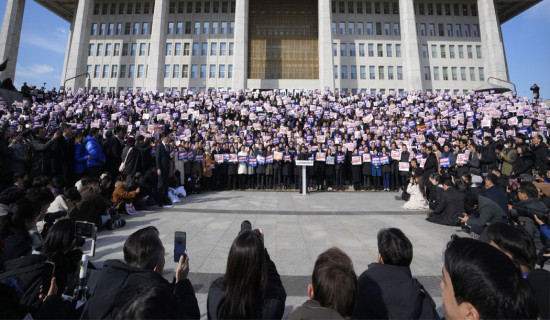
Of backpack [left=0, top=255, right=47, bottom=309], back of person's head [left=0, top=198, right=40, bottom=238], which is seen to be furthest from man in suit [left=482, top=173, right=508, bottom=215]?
back of person's head [left=0, top=198, right=40, bottom=238]

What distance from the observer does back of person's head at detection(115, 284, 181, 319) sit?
4.03 ft

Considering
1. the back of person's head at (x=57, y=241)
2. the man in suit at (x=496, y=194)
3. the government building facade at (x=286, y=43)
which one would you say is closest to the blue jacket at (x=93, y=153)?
the back of person's head at (x=57, y=241)

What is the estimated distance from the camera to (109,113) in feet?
63.2

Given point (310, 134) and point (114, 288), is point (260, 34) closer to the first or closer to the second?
point (310, 134)

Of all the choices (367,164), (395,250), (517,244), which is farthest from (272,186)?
(517,244)

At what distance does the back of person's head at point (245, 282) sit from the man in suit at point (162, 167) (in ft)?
25.2

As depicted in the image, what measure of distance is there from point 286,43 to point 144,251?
4721cm

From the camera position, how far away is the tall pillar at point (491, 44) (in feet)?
129

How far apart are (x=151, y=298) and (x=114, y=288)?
80cm

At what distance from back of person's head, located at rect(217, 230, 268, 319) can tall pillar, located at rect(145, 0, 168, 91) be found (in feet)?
133

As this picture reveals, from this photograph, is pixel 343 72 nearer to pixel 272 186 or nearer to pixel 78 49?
pixel 272 186

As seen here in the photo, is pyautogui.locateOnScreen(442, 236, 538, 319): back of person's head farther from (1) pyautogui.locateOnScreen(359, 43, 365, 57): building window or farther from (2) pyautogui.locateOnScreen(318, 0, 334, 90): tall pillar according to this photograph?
(1) pyautogui.locateOnScreen(359, 43, 365, 57): building window

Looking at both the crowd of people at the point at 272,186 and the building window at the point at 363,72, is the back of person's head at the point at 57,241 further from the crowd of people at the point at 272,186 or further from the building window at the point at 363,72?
the building window at the point at 363,72

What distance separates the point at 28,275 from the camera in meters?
2.29
